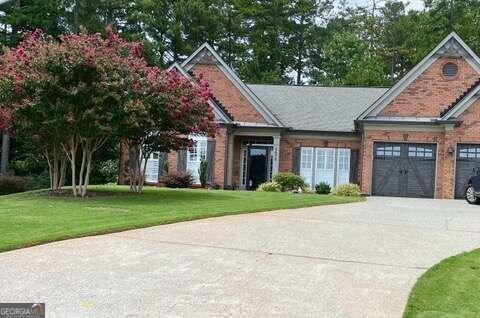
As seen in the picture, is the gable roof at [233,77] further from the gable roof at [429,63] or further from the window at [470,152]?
the window at [470,152]

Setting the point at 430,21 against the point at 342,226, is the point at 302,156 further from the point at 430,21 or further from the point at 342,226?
the point at 430,21

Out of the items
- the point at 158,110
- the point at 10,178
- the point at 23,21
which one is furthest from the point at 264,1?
the point at 158,110

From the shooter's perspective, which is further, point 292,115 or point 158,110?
point 292,115

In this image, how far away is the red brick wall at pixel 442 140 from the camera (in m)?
23.0

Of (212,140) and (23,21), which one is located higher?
(23,21)


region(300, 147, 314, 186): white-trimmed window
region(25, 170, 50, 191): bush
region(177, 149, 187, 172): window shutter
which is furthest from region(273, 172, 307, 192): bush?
region(25, 170, 50, 191): bush

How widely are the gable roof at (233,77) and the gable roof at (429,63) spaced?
4.03 metres

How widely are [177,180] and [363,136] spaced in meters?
8.08

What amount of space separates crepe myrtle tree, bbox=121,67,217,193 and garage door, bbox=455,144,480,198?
11.0m

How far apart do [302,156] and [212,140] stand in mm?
4334

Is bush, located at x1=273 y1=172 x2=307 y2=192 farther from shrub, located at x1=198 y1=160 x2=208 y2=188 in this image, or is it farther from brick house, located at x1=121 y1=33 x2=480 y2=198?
shrub, located at x1=198 y1=160 x2=208 y2=188

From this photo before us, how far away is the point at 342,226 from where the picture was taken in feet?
37.0

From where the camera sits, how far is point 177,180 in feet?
81.0

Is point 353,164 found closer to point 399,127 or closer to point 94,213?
point 399,127
